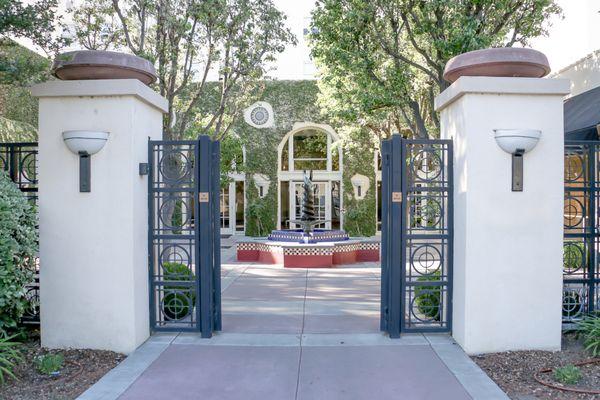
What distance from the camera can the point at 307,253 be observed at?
38.3ft

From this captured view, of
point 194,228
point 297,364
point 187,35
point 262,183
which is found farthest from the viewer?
point 262,183

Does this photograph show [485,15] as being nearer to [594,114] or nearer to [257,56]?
[594,114]

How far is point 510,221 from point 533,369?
1387mm

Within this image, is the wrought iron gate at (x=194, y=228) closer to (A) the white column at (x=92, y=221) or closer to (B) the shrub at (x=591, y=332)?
(A) the white column at (x=92, y=221)

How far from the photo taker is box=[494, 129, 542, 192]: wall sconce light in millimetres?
4621

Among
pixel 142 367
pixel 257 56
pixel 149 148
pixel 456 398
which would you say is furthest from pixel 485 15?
pixel 142 367

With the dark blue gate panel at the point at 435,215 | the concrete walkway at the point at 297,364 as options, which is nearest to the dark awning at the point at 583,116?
the dark blue gate panel at the point at 435,215

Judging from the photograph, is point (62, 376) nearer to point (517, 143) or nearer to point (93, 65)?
point (93, 65)

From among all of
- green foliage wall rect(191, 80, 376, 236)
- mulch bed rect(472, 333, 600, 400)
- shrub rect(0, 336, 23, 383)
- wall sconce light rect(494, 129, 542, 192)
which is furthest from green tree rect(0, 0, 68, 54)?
green foliage wall rect(191, 80, 376, 236)

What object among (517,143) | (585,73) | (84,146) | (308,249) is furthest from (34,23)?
(585,73)

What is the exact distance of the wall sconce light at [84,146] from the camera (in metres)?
4.66

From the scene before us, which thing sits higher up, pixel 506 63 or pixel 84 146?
pixel 506 63

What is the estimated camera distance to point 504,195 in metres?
4.76

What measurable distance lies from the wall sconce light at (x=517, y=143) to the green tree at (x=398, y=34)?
3.62 m
